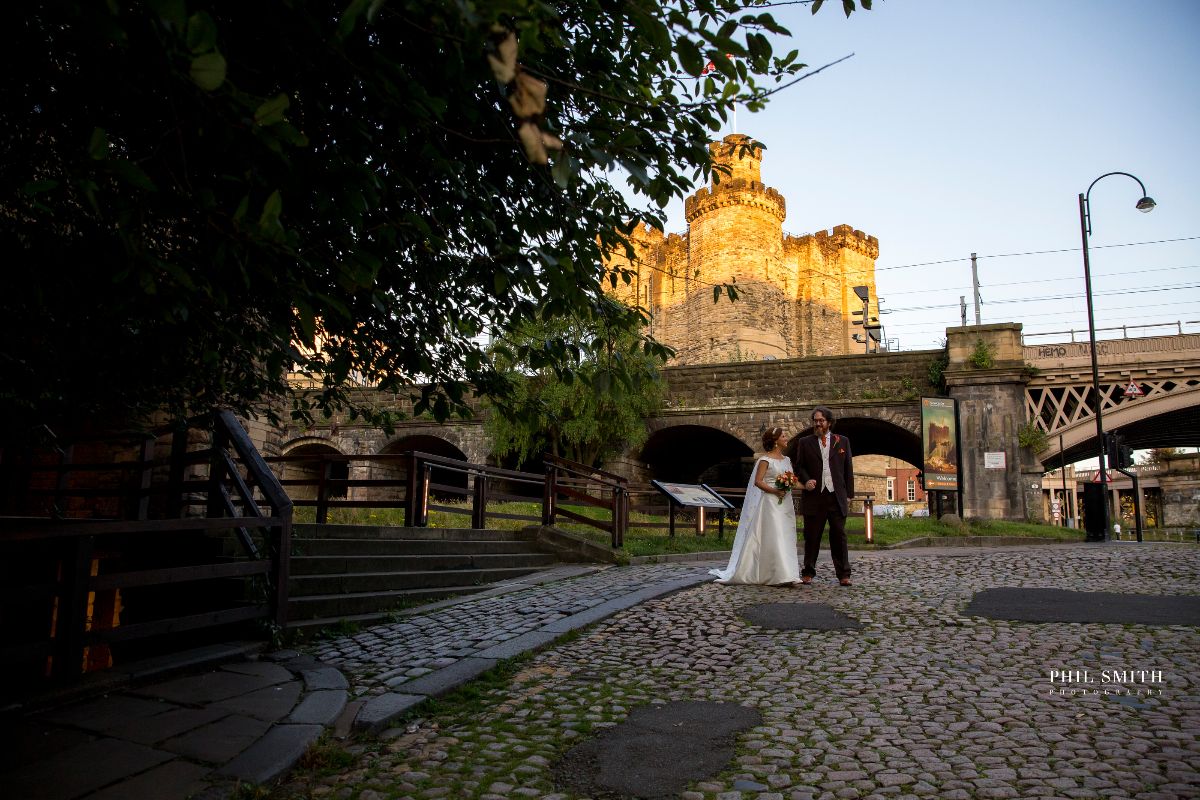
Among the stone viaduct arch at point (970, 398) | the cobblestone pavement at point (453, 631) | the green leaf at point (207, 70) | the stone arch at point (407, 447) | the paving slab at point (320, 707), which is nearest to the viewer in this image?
the green leaf at point (207, 70)

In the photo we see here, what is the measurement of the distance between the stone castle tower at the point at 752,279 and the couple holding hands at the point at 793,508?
93.7 feet

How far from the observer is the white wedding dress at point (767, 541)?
317 inches

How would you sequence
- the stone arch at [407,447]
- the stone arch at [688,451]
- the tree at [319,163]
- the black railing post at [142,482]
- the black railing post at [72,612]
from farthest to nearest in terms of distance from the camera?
the stone arch at [407,447] < the stone arch at [688,451] < the black railing post at [142,482] < the black railing post at [72,612] < the tree at [319,163]

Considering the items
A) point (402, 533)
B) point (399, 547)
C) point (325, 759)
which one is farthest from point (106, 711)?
point (402, 533)

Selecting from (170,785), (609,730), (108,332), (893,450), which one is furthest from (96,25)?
(893,450)

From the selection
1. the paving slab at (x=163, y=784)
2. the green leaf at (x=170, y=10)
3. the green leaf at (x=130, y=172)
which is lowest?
the paving slab at (x=163, y=784)

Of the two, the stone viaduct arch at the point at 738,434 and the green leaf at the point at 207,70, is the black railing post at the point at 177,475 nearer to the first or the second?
the green leaf at the point at 207,70

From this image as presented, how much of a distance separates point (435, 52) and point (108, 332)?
2.56m

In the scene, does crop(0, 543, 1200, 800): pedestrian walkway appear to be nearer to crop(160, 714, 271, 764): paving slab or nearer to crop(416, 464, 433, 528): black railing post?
crop(160, 714, 271, 764): paving slab

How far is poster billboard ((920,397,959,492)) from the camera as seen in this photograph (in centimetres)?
1883

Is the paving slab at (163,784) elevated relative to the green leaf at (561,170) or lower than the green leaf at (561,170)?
lower

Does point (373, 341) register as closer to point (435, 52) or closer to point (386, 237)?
point (386, 237)

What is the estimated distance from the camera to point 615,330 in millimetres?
4688

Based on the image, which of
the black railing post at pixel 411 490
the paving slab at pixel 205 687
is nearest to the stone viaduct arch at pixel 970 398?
the black railing post at pixel 411 490
